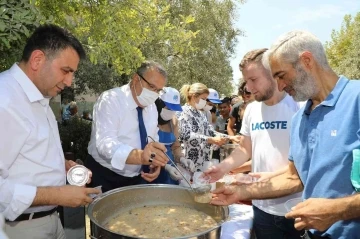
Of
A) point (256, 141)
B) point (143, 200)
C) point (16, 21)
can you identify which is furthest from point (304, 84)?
point (16, 21)

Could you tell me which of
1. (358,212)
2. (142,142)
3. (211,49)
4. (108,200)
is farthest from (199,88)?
(211,49)

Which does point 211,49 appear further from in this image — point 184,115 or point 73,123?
Answer: point 184,115

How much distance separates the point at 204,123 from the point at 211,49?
1032 centimetres

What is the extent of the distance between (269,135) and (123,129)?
1238 millimetres

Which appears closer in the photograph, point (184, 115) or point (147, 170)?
point (147, 170)

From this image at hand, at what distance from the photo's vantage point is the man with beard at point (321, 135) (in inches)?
60.2

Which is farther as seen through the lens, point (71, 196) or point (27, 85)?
point (27, 85)

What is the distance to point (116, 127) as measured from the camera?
2.75 m

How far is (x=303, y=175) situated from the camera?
71.2 inches

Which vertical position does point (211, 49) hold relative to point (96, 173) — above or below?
above

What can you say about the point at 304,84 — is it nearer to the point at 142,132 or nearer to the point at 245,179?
the point at 245,179

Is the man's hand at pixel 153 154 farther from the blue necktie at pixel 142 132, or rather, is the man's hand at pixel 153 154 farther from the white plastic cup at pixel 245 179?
the white plastic cup at pixel 245 179

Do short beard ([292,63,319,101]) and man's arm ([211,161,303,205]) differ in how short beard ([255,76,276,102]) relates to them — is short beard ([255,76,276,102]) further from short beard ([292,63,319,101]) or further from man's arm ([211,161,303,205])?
short beard ([292,63,319,101])

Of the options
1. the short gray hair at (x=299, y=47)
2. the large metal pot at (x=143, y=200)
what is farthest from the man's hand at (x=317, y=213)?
the short gray hair at (x=299, y=47)
